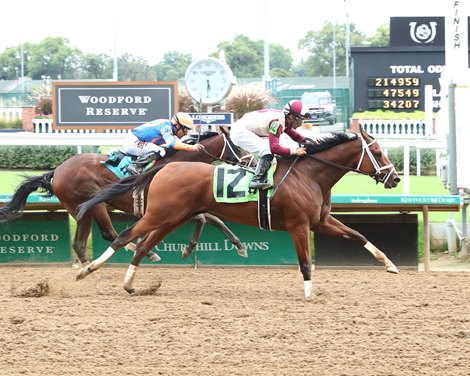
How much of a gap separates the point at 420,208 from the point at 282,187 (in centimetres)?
265

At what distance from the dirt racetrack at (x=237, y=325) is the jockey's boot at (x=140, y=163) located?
1.13m

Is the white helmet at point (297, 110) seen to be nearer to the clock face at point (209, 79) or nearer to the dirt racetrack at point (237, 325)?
the dirt racetrack at point (237, 325)

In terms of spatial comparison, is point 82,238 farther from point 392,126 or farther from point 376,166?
point 392,126

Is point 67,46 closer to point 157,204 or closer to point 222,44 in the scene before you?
point 222,44

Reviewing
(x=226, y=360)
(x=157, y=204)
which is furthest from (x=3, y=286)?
(x=226, y=360)

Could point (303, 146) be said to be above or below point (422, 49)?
below

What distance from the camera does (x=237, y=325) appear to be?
23.4ft

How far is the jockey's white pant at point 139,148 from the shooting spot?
32.7ft

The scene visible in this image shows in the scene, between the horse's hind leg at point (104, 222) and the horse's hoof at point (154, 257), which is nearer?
→ the horse's hind leg at point (104, 222)

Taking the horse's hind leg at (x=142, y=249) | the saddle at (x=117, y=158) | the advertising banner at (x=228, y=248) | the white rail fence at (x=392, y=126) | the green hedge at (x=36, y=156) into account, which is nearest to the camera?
the horse's hind leg at (x=142, y=249)

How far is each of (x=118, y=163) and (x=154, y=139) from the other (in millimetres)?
455

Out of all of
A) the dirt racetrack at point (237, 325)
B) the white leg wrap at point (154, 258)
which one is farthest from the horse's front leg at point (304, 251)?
the white leg wrap at point (154, 258)

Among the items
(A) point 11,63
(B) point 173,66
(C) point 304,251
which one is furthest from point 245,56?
(C) point 304,251

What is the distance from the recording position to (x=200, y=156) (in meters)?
10.1
